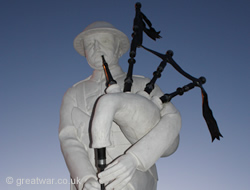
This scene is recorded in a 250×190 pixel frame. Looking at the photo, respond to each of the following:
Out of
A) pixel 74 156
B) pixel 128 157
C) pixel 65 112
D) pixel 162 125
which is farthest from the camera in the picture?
pixel 65 112

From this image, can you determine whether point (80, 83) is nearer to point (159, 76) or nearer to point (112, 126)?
point (112, 126)

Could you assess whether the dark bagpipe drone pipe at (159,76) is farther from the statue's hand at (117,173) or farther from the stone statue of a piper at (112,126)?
the statue's hand at (117,173)

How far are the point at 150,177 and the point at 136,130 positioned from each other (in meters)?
0.58

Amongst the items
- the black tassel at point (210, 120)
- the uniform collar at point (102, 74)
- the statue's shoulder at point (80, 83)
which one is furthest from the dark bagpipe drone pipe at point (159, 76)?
the statue's shoulder at point (80, 83)

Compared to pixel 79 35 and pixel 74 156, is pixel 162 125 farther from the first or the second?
pixel 79 35

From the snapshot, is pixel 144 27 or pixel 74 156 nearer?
pixel 74 156

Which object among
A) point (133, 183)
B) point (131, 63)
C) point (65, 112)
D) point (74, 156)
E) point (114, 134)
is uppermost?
point (131, 63)

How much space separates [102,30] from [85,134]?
3.87 ft

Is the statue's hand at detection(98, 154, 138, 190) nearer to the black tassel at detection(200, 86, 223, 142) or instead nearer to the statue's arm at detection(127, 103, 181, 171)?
the statue's arm at detection(127, 103, 181, 171)

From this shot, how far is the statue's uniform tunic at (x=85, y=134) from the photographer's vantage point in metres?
2.71

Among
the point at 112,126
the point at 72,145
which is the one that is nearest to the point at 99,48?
the point at 112,126

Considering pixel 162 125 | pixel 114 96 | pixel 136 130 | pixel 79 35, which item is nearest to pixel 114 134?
pixel 136 130

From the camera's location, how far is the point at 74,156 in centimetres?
278

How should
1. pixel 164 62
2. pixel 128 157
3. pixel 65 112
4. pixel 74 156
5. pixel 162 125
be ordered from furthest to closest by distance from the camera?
pixel 65 112, pixel 164 62, pixel 74 156, pixel 162 125, pixel 128 157
